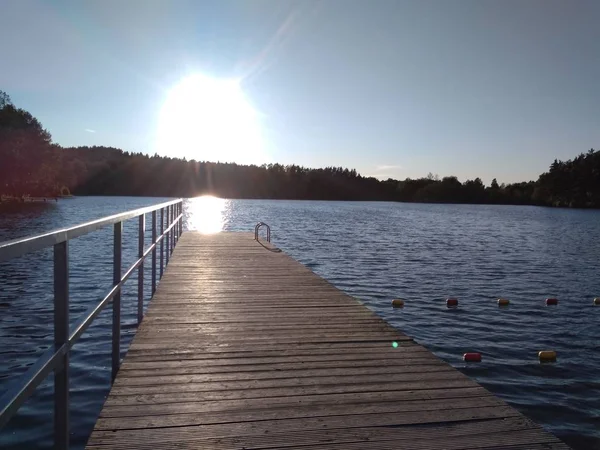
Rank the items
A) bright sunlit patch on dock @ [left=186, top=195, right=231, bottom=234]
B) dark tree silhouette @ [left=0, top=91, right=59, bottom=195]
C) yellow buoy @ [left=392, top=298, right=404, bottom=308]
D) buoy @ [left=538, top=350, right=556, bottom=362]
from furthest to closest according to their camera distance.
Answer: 1. dark tree silhouette @ [left=0, top=91, right=59, bottom=195]
2. bright sunlit patch on dock @ [left=186, top=195, right=231, bottom=234]
3. yellow buoy @ [left=392, top=298, right=404, bottom=308]
4. buoy @ [left=538, top=350, right=556, bottom=362]

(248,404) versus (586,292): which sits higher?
(248,404)

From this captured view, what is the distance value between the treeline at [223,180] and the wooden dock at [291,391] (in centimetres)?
6260

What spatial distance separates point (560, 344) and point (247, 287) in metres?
5.47

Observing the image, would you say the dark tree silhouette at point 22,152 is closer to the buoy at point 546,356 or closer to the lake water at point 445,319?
the lake water at point 445,319

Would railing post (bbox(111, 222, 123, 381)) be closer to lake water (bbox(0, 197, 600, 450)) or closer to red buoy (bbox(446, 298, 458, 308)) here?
lake water (bbox(0, 197, 600, 450))

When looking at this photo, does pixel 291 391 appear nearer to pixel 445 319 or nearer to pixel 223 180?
pixel 445 319

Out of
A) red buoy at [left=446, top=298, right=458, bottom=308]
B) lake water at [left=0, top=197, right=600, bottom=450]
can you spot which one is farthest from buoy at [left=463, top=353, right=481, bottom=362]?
red buoy at [left=446, top=298, right=458, bottom=308]

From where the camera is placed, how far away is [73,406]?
17.2ft

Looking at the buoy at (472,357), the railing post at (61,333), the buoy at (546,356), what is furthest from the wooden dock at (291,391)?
the buoy at (546,356)

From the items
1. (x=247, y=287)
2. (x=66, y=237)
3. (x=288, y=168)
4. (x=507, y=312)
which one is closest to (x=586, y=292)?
(x=507, y=312)

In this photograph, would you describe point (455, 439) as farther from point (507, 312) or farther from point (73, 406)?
point (507, 312)

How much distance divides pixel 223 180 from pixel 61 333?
158803 mm

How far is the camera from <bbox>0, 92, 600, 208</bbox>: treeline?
62.2 metres

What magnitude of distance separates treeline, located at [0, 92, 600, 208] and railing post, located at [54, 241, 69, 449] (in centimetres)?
6403
